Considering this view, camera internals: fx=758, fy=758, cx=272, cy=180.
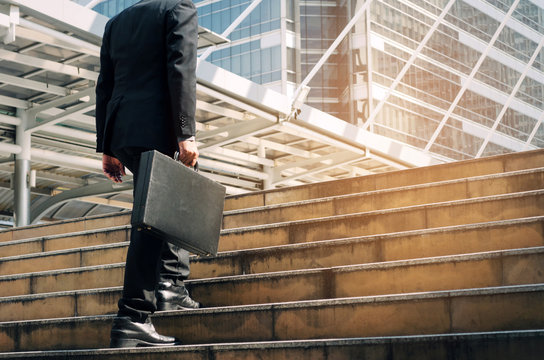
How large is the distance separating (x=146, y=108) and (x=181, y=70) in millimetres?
271

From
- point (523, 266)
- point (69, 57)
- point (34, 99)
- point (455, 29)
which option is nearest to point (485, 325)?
point (523, 266)

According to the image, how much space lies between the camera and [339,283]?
4309mm

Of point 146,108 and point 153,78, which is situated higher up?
point 153,78

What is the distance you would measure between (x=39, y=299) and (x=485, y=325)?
9.95ft

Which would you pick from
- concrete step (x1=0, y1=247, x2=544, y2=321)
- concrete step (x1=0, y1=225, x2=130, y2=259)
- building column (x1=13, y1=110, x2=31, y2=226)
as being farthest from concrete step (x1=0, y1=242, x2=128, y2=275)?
building column (x1=13, y1=110, x2=31, y2=226)

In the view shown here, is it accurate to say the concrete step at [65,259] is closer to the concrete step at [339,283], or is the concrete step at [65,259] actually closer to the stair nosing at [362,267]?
the stair nosing at [362,267]

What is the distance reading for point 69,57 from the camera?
11.9 meters

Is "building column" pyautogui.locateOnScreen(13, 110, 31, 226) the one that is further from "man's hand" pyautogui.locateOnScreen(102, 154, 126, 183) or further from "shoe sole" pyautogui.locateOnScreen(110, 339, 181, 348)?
"shoe sole" pyautogui.locateOnScreen(110, 339, 181, 348)

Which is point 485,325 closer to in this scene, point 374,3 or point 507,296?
point 507,296

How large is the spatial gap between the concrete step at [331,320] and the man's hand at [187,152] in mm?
910

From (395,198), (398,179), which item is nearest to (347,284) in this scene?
(395,198)

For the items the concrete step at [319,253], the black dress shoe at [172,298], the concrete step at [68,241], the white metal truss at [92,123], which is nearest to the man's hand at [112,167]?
the black dress shoe at [172,298]

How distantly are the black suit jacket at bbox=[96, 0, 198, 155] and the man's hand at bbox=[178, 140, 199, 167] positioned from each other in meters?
0.04

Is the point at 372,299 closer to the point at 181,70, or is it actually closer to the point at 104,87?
the point at 181,70
